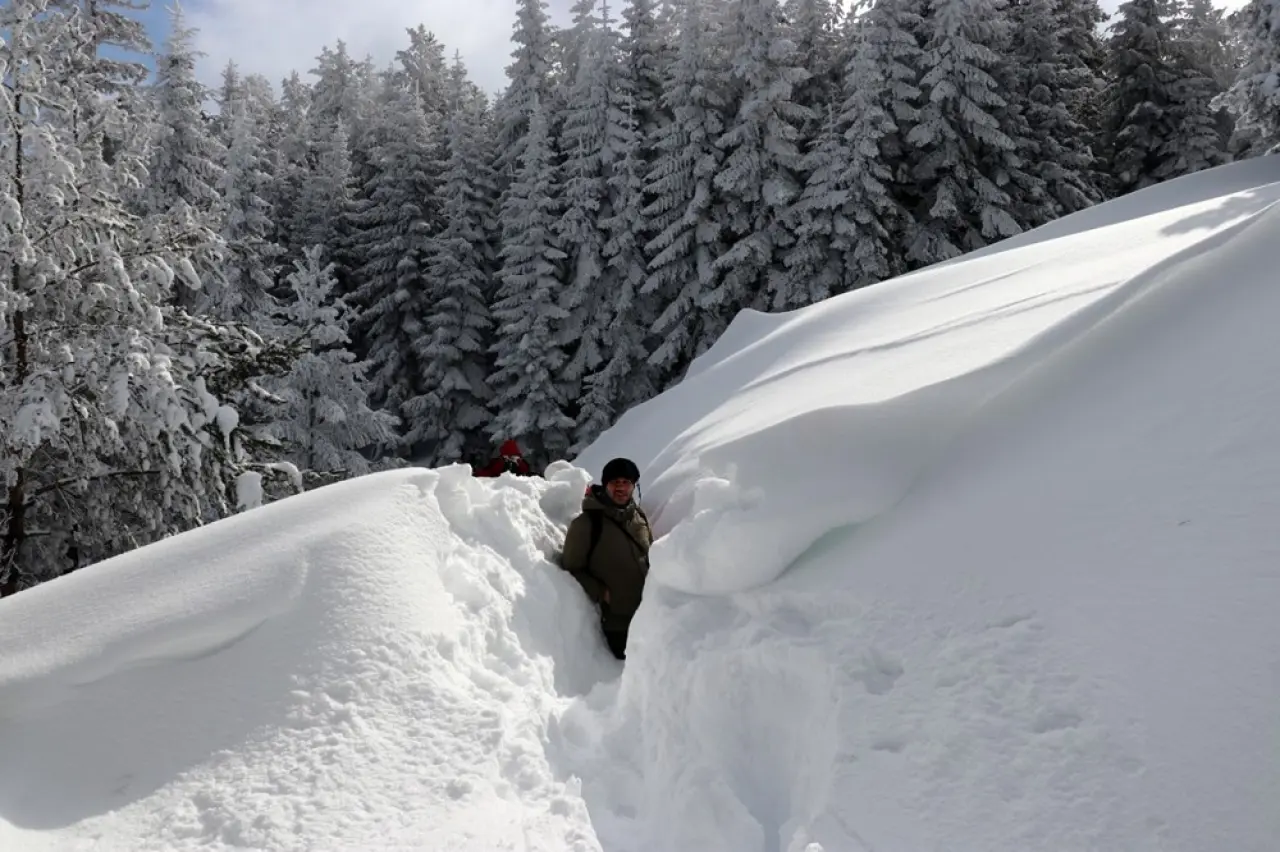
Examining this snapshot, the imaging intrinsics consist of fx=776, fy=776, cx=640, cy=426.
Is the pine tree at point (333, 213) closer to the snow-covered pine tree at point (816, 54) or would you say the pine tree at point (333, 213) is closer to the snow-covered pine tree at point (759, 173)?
the snow-covered pine tree at point (759, 173)

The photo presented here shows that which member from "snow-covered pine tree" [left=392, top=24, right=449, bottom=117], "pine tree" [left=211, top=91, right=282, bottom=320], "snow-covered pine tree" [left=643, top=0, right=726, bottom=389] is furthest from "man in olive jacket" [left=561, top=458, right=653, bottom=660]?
"snow-covered pine tree" [left=392, top=24, right=449, bottom=117]

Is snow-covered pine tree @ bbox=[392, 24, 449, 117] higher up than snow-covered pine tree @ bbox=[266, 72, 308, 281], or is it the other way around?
snow-covered pine tree @ bbox=[392, 24, 449, 117]

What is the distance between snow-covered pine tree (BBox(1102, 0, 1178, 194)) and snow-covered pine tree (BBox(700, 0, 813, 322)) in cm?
992

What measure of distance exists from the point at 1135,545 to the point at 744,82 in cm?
2106

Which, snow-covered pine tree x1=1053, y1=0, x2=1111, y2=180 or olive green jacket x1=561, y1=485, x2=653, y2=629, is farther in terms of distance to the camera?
snow-covered pine tree x1=1053, y1=0, x2=1111, y2=180

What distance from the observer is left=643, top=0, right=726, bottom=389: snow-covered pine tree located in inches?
790

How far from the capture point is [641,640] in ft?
13.7

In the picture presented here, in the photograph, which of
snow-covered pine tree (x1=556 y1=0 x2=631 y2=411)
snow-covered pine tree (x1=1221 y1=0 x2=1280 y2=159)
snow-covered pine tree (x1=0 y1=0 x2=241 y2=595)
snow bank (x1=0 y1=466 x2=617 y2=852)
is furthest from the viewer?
snow-covered pine tree (x1=556 y1=0 x2=631 y2=411)

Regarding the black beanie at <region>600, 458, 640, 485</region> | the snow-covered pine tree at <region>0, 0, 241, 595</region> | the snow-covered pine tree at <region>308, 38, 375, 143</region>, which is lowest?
the black beanie at <region>600, 458, 640, 485</region>

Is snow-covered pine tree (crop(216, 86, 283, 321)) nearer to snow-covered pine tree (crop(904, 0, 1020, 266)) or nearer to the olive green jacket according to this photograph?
snow-covered pine tree (crop(904, 0, 1020, 266))

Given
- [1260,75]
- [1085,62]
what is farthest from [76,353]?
[1085,62]

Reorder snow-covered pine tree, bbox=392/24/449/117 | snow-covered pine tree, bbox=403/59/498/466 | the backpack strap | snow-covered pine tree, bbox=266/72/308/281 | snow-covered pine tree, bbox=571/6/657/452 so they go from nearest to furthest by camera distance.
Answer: the backpack strap, snow-covered pine tree, bbox=571/6/657/452, snow-covered pine tree, bbox=403/59/498/466, snow-covered pine tree, bbox=266/72/308/281, snow-covered pine tree, bbox=392/24/449/117

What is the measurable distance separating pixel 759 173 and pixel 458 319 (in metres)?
10.1

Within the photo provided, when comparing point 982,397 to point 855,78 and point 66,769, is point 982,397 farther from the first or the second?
point 855,78
